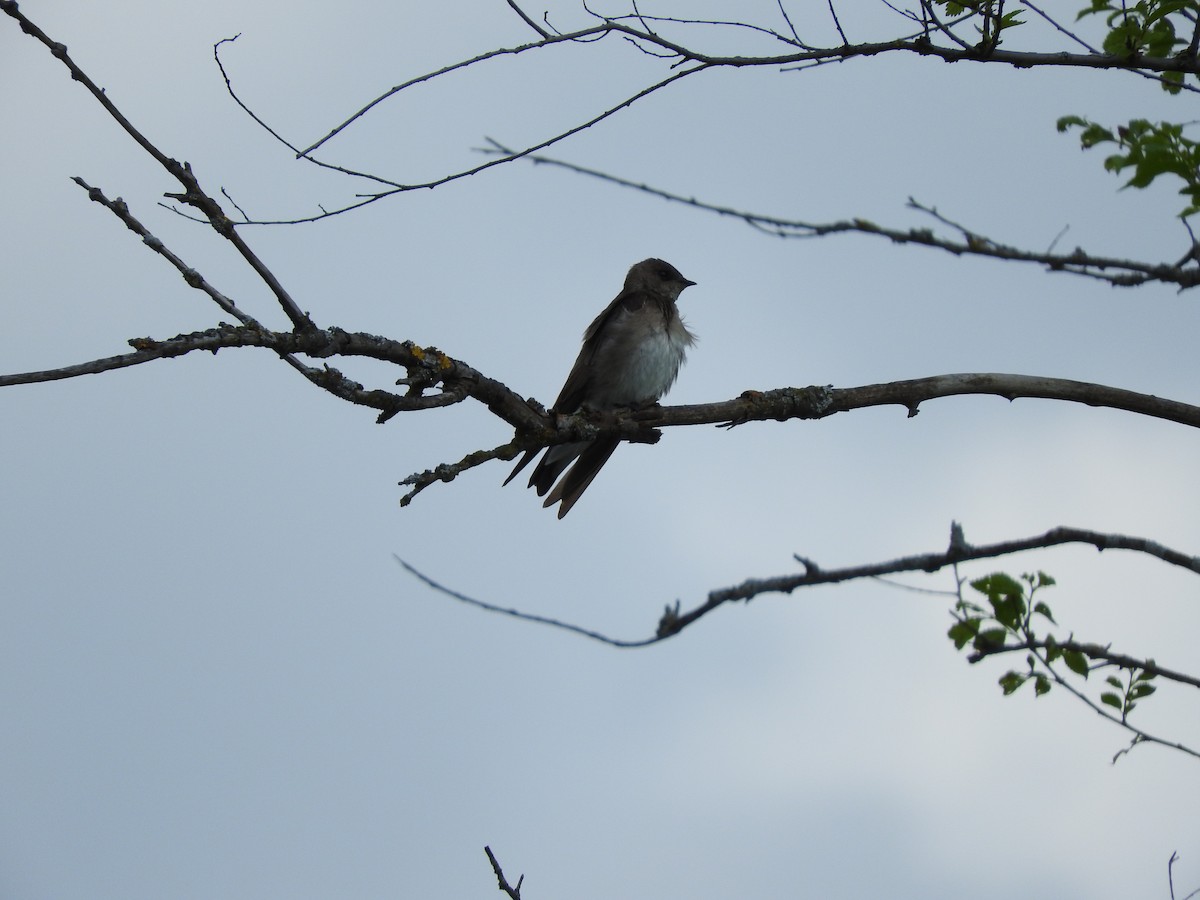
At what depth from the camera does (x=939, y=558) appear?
2645 millimetres

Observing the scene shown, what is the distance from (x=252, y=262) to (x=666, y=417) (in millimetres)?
2173

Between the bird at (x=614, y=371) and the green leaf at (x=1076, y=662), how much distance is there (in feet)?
13.7

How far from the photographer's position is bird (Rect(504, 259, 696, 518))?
773cm

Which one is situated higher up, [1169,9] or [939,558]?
[1169,9]

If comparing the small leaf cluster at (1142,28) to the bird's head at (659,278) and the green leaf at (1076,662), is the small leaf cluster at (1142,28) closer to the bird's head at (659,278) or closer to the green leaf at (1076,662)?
the green leaf at (1076,662)

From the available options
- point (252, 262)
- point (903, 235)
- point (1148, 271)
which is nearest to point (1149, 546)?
point (1148, 271)

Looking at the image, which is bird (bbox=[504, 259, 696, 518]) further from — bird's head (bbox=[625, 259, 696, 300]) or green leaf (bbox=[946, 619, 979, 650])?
green leaf (bbox=[946, 619, 979, 650])

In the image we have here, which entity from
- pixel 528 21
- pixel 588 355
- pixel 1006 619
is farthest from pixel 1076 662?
pixel 588 355

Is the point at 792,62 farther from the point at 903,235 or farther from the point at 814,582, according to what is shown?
the point at 814,582

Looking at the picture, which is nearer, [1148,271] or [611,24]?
[1148,271]

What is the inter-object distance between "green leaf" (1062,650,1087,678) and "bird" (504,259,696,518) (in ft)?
13.7

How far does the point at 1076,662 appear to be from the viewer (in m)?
3.76

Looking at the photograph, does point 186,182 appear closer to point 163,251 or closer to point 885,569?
point 163,251

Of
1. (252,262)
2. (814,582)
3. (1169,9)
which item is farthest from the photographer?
(1169,9)
